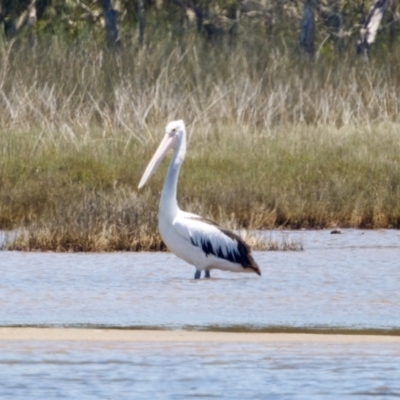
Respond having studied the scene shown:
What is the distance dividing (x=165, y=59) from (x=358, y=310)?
1111cm

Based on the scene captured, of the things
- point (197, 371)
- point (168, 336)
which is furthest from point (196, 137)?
point (197, 371)

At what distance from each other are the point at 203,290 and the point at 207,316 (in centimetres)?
114

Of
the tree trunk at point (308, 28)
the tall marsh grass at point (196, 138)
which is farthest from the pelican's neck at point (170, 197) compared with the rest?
the tree trunk at point (308, 28)

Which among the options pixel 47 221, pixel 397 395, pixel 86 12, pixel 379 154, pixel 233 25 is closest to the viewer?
pixel 397 395

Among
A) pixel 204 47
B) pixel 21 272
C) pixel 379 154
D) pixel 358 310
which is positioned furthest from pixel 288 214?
pixel 204 47

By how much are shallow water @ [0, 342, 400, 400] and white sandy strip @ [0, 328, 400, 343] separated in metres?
0.15

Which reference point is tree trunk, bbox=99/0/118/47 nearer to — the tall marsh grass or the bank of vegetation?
the tall marsh grass

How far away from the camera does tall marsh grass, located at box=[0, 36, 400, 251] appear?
12297 millimetres

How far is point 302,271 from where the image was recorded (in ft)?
32.1

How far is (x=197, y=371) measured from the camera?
19.5ft

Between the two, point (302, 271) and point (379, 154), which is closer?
point (302, 271)

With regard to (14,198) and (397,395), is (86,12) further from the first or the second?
(397,395)

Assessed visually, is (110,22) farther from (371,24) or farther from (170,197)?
(170,197)

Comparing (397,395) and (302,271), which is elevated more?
(397,395)
